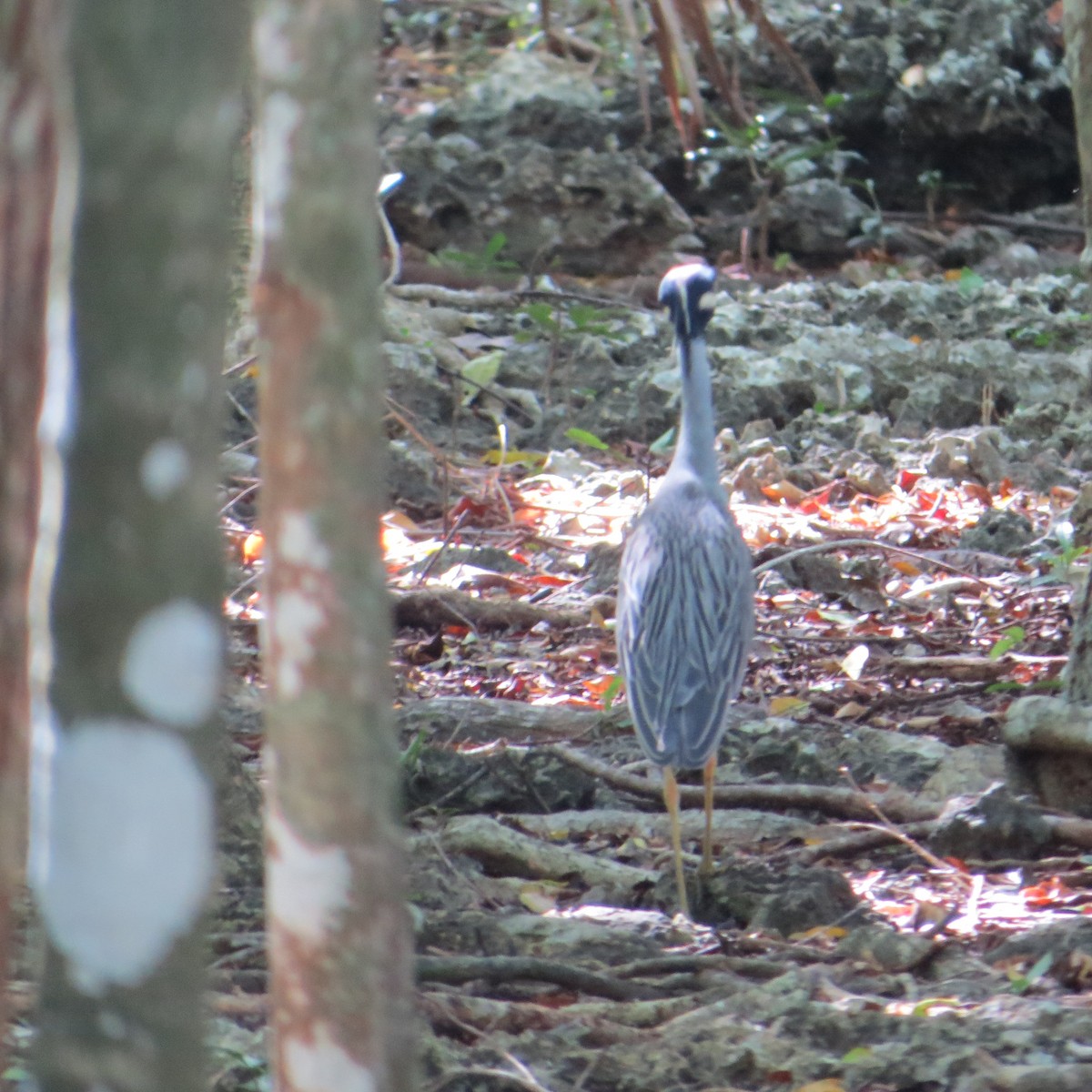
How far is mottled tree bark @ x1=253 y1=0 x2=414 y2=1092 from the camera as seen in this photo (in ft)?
5.11

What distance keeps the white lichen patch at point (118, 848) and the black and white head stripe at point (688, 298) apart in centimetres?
402

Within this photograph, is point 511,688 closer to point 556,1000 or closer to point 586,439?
point 556,1000

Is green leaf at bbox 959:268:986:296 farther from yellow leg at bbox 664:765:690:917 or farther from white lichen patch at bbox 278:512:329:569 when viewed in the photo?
white lichen patch at bbox 278:512:329:569

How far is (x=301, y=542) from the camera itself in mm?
1572

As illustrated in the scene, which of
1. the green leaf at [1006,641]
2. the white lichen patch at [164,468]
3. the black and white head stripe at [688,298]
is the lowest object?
the green leaf at [1006,641]

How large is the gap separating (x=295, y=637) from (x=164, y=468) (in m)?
0.26

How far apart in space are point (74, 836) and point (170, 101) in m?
0.56

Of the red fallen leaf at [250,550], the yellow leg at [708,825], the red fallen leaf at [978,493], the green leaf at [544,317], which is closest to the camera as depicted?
the yellow leg at [708,825]

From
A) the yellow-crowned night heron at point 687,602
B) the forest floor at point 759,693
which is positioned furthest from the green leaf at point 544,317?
the yellow-crowned night heron at point 687,602

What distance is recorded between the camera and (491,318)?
Result: 371 inches

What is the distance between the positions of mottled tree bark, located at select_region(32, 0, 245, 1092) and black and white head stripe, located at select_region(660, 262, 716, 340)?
393 centimetres

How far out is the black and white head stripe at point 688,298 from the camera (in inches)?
208

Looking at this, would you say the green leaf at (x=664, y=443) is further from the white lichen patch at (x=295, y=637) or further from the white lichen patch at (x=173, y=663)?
the white lichen patch at (x=173, y=663)

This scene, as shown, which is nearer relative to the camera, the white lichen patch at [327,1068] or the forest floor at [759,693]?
the white lichen patch at [327,1068]
